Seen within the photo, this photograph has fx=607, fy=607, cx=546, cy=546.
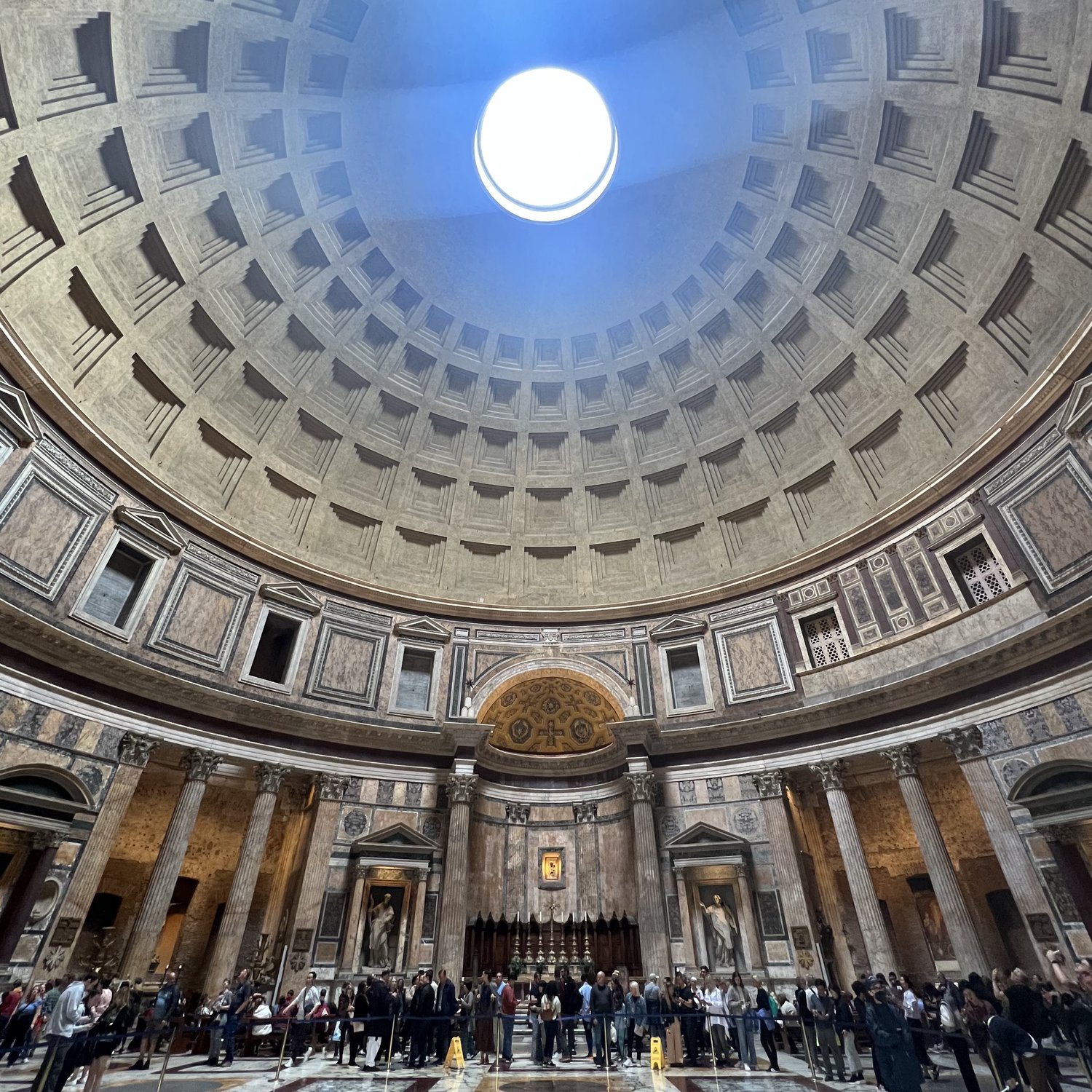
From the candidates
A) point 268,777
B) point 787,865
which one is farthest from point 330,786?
point 787,865

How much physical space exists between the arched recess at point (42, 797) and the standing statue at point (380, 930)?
779cm

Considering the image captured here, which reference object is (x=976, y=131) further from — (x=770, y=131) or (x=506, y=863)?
(x=506, y=863)

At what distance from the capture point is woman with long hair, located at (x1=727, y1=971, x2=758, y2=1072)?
10.6 metres

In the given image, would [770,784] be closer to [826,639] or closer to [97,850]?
[826,639]

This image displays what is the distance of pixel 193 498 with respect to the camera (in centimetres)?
2014

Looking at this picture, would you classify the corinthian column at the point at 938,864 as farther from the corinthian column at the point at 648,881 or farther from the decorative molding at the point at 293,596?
the decorative molding at the point at 293,596

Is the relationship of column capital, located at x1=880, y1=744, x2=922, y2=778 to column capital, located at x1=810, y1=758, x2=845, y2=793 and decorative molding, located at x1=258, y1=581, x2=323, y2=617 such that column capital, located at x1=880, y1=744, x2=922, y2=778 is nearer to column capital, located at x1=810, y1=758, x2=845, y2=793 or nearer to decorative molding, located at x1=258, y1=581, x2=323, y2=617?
column capital, located at x1=810, y1=758, x2=845, y2=793

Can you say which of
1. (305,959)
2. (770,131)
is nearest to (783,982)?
(305,959)

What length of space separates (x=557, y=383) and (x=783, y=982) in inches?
871

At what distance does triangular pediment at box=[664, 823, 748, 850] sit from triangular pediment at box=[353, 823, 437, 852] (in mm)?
7491

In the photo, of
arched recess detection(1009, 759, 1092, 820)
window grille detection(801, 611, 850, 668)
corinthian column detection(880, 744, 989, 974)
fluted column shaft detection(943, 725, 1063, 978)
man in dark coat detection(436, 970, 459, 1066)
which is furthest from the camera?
window grille detection(801, 611, 850, 668)

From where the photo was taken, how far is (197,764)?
1684 centimetres

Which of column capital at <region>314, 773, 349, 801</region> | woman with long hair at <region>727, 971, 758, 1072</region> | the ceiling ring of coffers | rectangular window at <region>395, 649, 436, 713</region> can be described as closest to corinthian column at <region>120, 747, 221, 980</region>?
column capital at <region>314, 773, 349, 801</region>

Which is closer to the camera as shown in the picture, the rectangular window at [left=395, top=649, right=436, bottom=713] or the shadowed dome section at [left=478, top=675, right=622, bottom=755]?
the rectangular window at [left=395, top=649, right=436, bottom=713]
